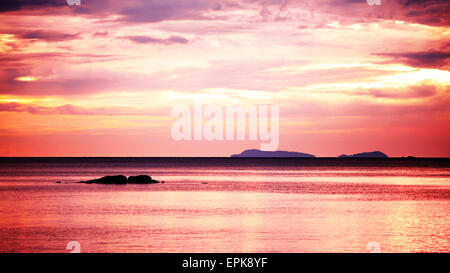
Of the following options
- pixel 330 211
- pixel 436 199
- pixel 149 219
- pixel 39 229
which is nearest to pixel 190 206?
pixel 149 219

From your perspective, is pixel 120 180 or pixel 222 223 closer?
pixel 222 223

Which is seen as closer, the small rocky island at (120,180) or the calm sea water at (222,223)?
the calm sea water at (222,223)

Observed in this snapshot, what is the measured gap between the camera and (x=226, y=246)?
2919cm

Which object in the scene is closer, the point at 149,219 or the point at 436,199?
the point at 149,219

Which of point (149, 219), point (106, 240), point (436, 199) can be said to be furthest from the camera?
point (436, 199)

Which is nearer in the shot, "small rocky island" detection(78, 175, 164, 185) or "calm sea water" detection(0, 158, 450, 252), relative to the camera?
"calm sea water" detection(0, 158, 450, 252)

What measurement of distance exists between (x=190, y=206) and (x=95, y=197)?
16547 millimetres

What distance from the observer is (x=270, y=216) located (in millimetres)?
43469

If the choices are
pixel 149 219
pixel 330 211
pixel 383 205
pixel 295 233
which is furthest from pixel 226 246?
pixel 383 205
